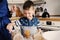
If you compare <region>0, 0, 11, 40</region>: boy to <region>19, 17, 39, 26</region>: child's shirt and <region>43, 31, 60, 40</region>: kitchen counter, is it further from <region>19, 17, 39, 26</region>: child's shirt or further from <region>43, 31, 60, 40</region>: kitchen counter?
<region>43, 31, 60, 40</region>: kitchen counter

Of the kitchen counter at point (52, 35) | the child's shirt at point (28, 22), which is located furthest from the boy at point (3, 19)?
the kitchen counter at point (52, 35)

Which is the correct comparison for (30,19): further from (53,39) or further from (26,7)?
(53,39)

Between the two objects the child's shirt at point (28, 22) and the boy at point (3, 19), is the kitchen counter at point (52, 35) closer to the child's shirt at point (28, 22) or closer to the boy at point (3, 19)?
the child's shirt at point (28, 22)

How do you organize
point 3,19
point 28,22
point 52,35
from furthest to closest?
point 52,35
point 28,22
point 3,19

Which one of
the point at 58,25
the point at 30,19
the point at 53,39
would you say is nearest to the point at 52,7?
the point at 58,25

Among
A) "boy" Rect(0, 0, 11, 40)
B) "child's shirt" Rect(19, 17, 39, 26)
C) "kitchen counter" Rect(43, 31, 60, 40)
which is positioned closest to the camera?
"boy" Rect(0, 0, 11, 40)

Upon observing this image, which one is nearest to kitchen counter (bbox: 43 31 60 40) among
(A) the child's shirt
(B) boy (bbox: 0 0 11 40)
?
(A) the child's shirt

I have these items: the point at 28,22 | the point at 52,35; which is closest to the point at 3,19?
the point at 28,22

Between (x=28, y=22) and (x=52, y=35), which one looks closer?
(x=28, y=22)

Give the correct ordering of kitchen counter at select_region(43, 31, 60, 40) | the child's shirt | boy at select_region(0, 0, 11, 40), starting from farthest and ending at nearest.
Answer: kitchen counter at select_region(43, 31, 60, 40), the child's shirt, boy at select_region(0, 0, 11, 40)

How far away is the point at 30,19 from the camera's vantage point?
5.23 ft

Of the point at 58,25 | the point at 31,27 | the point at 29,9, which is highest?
the point at 29,9

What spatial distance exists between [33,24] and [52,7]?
171 centimetres

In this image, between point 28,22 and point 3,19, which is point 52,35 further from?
point 3,19
